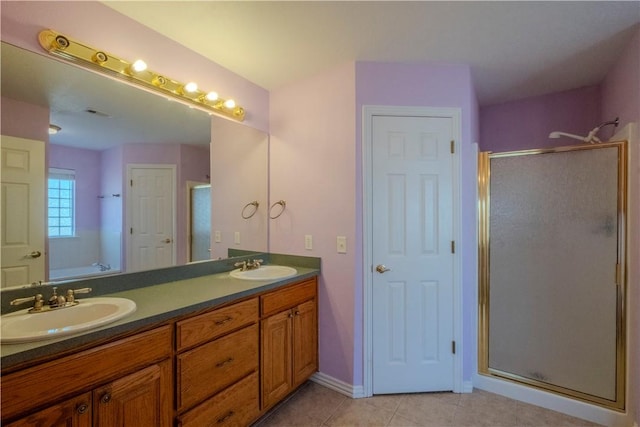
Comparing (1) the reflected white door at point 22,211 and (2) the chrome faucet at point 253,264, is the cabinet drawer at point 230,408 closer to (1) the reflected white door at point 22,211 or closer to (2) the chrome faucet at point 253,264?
(2) the chrome faucet at point 253,264

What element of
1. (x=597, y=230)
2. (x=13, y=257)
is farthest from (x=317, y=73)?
(x=597, y=230)

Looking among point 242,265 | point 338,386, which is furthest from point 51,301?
point 338,386

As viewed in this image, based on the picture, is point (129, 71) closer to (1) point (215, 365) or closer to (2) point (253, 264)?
(2) point (253, 264)

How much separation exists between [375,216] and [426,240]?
0.40 metres

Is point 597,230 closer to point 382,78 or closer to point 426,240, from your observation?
point 426,240

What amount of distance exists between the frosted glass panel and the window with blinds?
261cm

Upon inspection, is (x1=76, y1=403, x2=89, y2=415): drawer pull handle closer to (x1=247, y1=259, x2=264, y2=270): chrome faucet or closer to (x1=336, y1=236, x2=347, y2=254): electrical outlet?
(x1=247, y1=259, x2=264, y2=270): chrome faucet

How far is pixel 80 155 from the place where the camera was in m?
1.46

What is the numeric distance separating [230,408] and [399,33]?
7.45 ft

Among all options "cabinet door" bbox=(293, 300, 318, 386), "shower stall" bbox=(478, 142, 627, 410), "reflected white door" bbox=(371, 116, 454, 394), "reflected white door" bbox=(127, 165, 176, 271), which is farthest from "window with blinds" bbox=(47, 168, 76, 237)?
"shower stall" bbox=(478, 142, 627, 410)

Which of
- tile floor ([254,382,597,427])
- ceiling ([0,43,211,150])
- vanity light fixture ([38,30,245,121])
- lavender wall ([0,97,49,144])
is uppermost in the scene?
vanity light fixture ([38,30,245,121])

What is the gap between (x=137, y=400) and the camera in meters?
1.12

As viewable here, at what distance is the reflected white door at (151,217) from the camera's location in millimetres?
1659

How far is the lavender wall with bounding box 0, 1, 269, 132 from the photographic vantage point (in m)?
1.20
